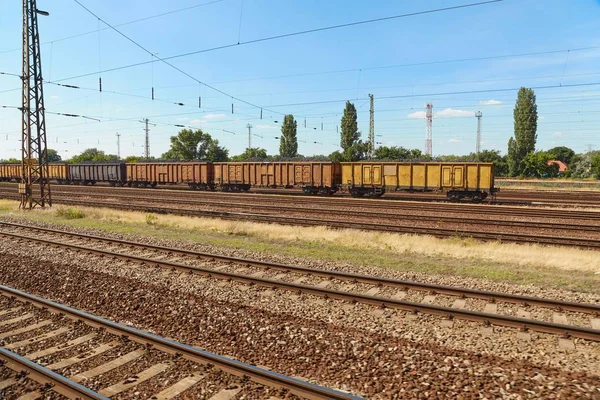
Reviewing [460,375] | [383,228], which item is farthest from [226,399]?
[383,228]

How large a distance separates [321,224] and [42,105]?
1798cm

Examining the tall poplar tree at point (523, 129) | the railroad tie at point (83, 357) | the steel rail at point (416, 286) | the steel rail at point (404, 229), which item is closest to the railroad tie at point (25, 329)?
the railroad tie at point (83, 357)

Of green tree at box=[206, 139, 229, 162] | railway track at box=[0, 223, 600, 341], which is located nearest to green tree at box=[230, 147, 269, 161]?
green tree at box=[206, 139, 229, 162]

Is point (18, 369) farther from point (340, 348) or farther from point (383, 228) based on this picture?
point (383, 228)

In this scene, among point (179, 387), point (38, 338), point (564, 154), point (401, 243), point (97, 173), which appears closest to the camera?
point (179, 387)

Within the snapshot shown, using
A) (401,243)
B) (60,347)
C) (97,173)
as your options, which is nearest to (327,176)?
(401,243)

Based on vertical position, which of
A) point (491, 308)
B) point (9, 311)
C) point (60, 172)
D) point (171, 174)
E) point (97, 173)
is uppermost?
point (60, 172)

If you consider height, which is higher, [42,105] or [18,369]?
[42,105]

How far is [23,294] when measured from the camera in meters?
8.43

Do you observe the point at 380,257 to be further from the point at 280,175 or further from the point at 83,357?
the point at 280,175

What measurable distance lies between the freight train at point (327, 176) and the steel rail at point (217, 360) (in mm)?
24832

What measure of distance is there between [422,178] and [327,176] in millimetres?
7264

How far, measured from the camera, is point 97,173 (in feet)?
159

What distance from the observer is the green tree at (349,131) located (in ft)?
259
